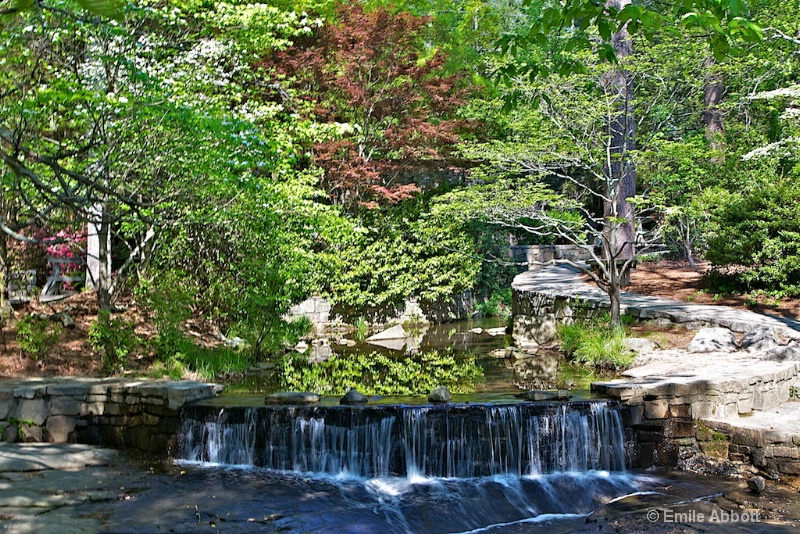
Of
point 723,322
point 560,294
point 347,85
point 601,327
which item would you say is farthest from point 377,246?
point 723,322

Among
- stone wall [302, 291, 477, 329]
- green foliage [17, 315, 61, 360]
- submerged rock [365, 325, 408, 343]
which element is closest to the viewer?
green foliage [17, 315, 61, 360]

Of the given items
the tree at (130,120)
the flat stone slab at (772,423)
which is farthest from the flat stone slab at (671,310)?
the tree at (130,120)

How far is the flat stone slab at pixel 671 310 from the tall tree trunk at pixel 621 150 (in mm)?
608

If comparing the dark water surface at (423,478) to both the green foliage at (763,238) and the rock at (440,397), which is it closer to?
the rock at (440,397)

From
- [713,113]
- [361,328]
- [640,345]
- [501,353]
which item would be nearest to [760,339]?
[640,345]

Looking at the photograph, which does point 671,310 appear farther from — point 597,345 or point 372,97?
point 372,97

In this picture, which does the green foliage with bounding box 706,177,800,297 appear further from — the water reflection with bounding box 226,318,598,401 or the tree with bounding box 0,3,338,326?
the tree with bounding box 0,3,338,326

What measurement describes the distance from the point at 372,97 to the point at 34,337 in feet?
32.8

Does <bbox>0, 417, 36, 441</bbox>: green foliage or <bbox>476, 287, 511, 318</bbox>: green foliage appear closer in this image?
<bbox>0, 417, 36, 441</bbox>: green foliage

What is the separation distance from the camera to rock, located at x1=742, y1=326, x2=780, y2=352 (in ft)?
29.8

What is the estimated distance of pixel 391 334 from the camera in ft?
51.2

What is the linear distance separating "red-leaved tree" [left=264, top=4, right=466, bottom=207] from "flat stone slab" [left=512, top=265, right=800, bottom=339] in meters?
4.32

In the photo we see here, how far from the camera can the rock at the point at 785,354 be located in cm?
846

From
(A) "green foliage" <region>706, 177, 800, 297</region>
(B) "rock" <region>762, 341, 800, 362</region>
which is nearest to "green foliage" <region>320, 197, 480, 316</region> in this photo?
(A) "green foliage" <region>706, 177, 800, 297</region>
